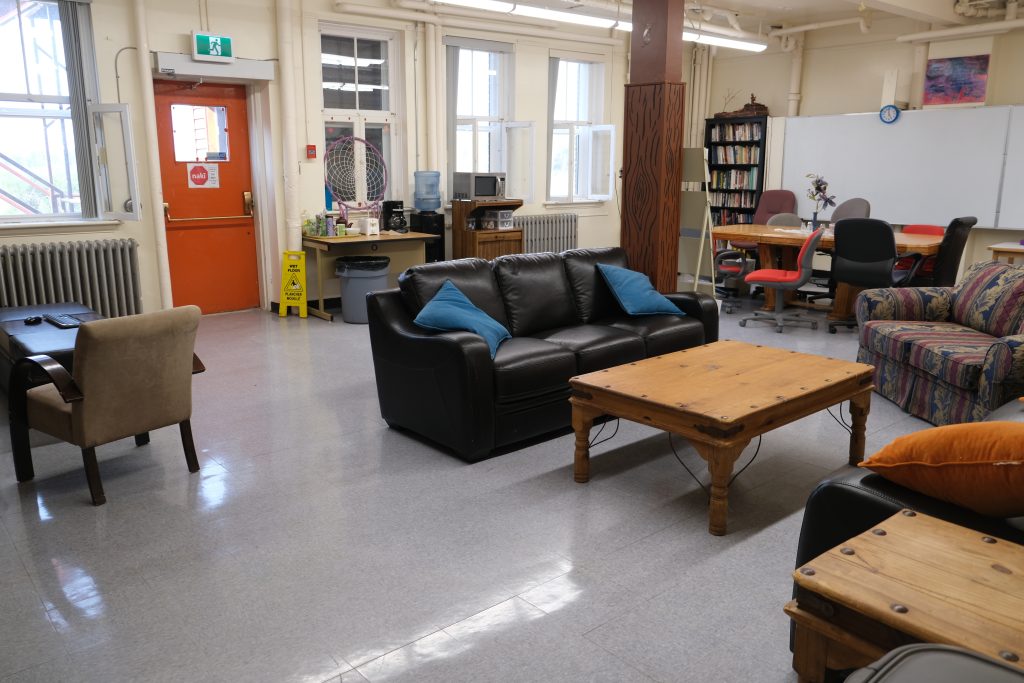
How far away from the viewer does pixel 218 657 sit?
7.34ft

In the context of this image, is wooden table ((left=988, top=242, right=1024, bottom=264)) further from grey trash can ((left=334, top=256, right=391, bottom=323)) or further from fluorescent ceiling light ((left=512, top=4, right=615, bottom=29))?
grey trash can ((left=334, top=256, right=391, bottom=323))

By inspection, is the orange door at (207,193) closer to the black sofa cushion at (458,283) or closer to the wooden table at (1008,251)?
the black sofa cushion at (458,283)

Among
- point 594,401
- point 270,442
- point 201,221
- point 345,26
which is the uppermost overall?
point 345,26

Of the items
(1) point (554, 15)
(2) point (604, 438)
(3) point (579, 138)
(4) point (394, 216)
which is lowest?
(2) point (604, 438)

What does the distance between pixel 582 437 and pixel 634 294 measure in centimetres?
154

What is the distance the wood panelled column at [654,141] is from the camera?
5.39 meters

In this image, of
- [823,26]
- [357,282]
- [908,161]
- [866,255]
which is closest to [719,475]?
[866,255]

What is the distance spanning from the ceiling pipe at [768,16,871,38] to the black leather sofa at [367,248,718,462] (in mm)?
5683

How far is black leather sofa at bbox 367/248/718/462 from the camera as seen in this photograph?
3664mm

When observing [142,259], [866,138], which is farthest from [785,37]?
[142,259]

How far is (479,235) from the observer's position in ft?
26.1

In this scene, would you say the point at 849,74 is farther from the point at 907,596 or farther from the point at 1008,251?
the point at 907,596

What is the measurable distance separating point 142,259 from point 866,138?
7697mm

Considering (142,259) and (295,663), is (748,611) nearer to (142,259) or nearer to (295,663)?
(295,663)
